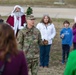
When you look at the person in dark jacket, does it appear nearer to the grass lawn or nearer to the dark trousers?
the grass lawn

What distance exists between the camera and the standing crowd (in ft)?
11.6

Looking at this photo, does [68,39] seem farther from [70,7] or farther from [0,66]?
[70,7]

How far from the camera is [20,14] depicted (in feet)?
31.8

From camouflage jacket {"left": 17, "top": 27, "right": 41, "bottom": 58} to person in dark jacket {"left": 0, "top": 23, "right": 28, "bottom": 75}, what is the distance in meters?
3.34

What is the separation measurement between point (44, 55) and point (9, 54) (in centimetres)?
591

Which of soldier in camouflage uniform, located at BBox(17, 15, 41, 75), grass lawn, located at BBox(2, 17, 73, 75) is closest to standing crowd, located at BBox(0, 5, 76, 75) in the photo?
soldier in camouflage uniform, located at BBox(17, 15, 41, 75)

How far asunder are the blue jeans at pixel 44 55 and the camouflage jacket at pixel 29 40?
2.03 m

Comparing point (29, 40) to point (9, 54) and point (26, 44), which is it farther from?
point (9, 54)

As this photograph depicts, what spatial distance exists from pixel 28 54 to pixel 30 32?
0.47 metres

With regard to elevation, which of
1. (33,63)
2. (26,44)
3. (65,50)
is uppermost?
(26,44)

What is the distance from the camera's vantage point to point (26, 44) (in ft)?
23.3

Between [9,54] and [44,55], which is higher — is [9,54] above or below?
above

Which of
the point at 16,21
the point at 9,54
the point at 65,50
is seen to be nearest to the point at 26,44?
the point at 16,21

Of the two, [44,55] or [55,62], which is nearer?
[44,55]
